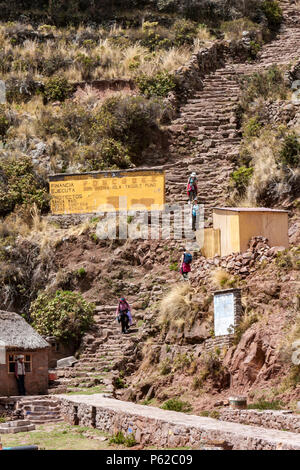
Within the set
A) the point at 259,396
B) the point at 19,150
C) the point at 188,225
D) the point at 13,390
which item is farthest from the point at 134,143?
the point at 259,396

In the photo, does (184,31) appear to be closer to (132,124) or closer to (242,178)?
(132,124)

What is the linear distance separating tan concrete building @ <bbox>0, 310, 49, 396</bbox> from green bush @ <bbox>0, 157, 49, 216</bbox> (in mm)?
8141

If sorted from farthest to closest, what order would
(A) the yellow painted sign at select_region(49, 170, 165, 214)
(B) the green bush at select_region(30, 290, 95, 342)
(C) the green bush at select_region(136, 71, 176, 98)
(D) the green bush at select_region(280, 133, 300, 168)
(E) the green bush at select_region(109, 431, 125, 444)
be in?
1. (C) the green bush at select_region(136, 71, 176, 98)
2. (A) the yellow painted sign at select_region(49, 170, 165, 214)
3. (D) the green bush at select_region(280, 133, 300, 168)
4. (B) the green bush at select_region(30, 290, 95, 342)
5. (E) the green bush at select_region(109, 431, 125, 444)

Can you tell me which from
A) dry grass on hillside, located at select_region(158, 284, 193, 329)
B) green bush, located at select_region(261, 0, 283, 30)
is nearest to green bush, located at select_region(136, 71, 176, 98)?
green bush, located at select_region(261, 0, 283, 30)

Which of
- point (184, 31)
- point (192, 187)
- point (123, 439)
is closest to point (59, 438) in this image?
point (123, 439)

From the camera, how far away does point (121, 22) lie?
1770 inches

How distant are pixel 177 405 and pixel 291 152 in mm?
10949

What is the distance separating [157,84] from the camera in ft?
119

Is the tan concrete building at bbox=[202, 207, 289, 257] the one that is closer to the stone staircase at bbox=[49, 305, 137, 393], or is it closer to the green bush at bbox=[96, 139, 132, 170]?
the stone staircase at bbox=[49, 305, 137, 393]

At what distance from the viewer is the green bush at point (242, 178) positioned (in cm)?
2916

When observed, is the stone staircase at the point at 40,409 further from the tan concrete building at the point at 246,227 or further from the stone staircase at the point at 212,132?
the stone staircase at the point at 212,132

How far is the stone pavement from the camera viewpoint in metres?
13.6

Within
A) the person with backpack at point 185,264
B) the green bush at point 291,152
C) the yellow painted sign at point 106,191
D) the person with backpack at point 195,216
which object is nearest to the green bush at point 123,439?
the person with backpack at point 185,264

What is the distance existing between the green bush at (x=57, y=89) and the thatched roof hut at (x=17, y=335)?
50.8 ft
